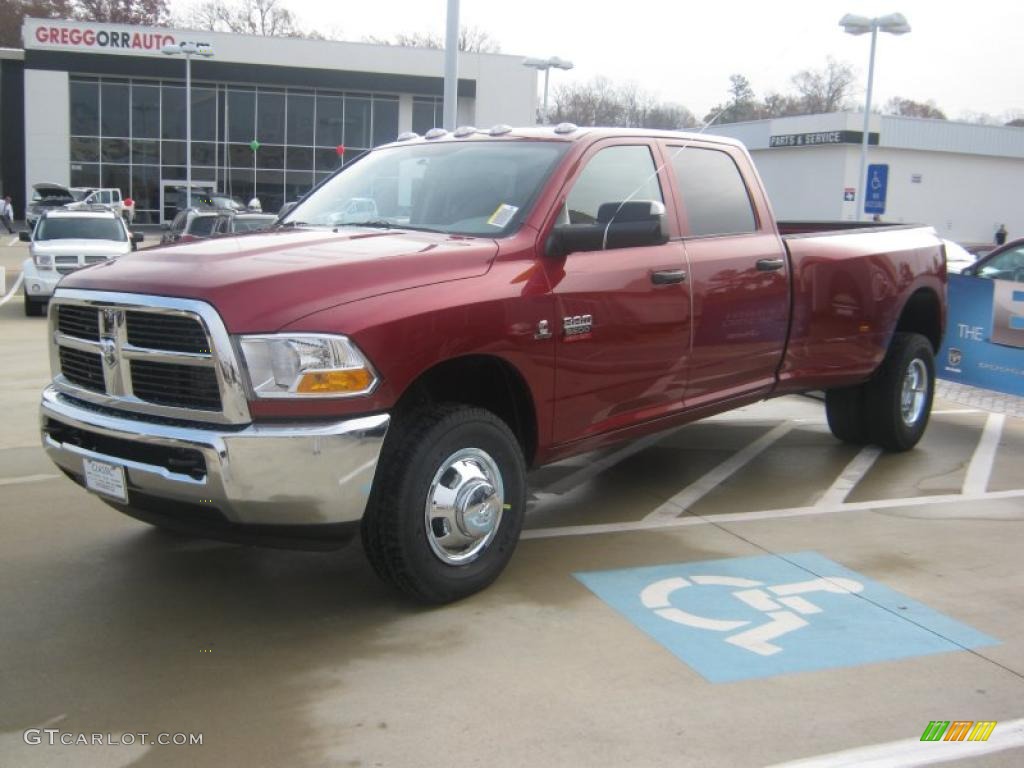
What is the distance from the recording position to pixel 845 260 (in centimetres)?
652

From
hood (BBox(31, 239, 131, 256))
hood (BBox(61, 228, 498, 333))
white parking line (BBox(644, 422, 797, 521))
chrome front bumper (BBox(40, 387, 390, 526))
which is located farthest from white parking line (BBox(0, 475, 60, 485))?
hood (BBox(31, 239, 131, 256))

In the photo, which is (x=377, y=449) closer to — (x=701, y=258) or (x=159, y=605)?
(x=159, y=605)

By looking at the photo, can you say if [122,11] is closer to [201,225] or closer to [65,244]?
[201,225]

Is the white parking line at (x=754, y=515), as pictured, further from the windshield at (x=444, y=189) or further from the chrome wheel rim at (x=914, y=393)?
the windshield at (x=444, y=189)

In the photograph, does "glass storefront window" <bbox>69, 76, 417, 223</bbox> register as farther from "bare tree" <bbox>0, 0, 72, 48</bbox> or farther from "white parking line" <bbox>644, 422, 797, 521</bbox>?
Result: "white parking line" <bbox>644, 422, 797, 521</bbox>

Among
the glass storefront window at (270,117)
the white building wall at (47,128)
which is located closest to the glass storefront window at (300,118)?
the glass storefront window at (270,117)

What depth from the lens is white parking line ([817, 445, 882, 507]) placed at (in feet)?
21.0

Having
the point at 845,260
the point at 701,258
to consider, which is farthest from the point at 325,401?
the point at 845,260

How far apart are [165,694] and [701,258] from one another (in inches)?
134

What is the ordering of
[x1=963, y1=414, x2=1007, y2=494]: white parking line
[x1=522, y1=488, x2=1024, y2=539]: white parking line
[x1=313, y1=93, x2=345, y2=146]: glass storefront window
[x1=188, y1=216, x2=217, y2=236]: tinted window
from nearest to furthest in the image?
[x1=522, y1=488, x2=1024, y2=539]: white parking line
[x1=963, y1=414, x2=1007, y2=494]: white parking line
[x1=188, y1=216, x2=217, y2=236]: tinted window
[x1=313, y1=93, x2=345, y2=146]: glass storefront window

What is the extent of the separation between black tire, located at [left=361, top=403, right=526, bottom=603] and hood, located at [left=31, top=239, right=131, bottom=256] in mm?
13312

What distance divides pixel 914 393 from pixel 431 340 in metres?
4.89

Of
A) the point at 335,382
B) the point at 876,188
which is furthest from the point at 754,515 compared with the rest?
the point at 876,188

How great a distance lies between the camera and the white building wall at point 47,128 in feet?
152
